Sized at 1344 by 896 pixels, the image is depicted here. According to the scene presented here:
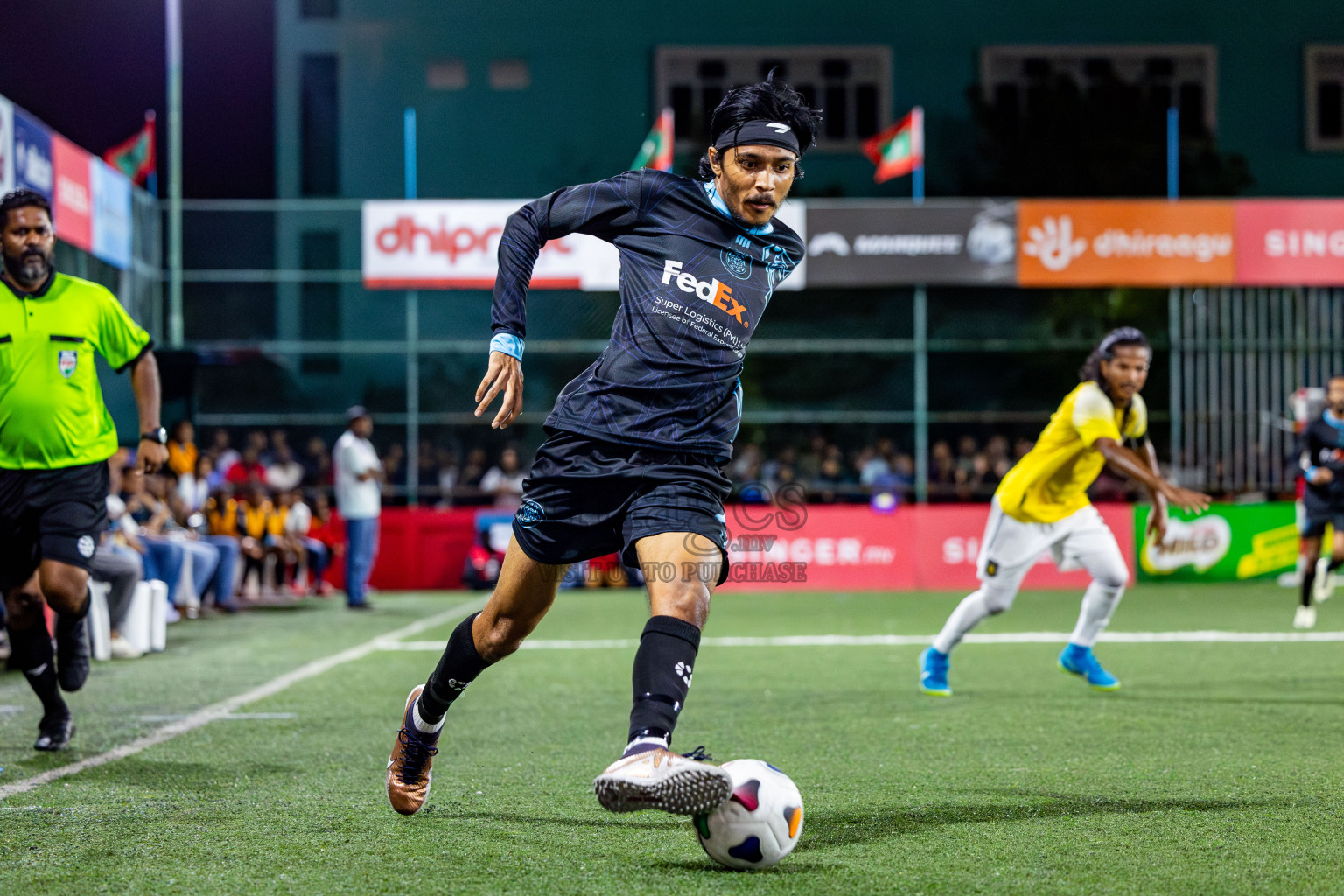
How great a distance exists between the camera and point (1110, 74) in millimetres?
29859

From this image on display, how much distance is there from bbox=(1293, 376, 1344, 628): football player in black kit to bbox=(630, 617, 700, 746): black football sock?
10.4m

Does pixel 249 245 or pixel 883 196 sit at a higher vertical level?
pixel 883 196

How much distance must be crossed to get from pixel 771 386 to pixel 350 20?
41.3 feet

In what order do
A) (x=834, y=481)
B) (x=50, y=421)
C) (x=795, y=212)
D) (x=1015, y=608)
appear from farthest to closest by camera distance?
(x=834, y=481) < (x=795, y=212) < (x=1015, y=608) < (x=50, y=421)

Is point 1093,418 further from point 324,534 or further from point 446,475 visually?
point 446,475

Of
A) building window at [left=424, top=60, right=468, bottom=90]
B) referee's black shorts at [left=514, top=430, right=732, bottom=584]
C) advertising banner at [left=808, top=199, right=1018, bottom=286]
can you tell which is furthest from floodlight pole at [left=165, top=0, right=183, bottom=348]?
referee's black shorts at [left=514, top=430, right=732, bottom=584]

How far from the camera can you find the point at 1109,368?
25.0 feet

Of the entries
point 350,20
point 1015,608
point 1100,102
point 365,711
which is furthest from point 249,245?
point 1100,102

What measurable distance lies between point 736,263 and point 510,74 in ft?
88.0

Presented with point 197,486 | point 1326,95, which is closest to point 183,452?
point 197,486

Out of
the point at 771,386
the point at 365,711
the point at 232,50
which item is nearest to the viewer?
the point at 365,711

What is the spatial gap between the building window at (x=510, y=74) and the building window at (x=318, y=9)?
3.57m

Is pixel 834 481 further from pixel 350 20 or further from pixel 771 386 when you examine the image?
pixel 350 20

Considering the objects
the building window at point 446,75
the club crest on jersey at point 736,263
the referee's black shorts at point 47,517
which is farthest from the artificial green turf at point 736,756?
the building window at point 446,75
